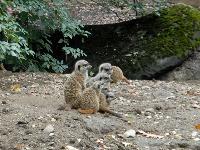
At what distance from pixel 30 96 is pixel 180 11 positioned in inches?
206

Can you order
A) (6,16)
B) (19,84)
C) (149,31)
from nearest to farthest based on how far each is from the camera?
1. (6,16)
2. (19,84)
3. (149,31)

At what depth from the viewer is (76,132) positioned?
561cm

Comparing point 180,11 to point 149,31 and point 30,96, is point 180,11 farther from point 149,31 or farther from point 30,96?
point 30,96

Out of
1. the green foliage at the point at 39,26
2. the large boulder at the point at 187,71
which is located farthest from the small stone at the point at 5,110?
the large boulder at the point at 187,71

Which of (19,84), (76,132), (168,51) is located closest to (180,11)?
(168,51)

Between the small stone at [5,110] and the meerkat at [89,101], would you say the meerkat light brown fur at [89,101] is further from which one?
the small stone at [5,110]

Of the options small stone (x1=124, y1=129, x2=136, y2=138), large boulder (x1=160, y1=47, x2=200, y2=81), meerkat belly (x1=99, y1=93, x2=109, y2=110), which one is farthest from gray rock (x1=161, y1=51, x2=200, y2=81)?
small stone (x1=124, y1=129, x2=136, y2=138)

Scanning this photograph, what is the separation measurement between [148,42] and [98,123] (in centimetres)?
550

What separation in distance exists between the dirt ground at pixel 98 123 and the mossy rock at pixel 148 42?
2886mm

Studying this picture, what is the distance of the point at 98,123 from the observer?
19.3ft

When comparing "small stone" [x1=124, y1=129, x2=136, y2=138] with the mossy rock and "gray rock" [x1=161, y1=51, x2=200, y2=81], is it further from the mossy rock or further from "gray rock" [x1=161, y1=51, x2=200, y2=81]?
"gray rock" [x1=161, y1=51, x2=200, y2=81]

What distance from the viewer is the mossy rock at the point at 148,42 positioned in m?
10.8

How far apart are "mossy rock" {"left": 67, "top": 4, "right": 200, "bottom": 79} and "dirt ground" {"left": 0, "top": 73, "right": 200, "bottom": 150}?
2.89 metres

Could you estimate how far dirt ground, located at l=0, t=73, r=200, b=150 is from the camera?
5426 mm
